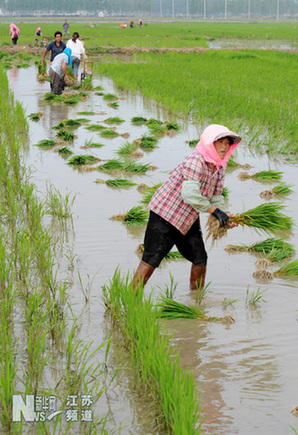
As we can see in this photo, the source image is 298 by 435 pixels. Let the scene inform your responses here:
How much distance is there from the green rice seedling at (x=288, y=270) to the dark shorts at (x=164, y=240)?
0.74 meters

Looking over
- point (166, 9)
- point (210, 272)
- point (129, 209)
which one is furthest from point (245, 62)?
point (166, 9)

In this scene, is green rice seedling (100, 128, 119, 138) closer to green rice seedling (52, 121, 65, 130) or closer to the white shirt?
green rice seedling (52, 121, 65, 130)

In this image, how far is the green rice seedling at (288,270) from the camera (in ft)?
13.2

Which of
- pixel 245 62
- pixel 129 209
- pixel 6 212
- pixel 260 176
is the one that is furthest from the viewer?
pixel 245 62

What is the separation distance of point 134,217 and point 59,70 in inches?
277

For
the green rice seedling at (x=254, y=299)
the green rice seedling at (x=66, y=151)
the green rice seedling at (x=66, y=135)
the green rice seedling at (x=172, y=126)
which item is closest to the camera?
the green rice seedling at (x=254, y=299)

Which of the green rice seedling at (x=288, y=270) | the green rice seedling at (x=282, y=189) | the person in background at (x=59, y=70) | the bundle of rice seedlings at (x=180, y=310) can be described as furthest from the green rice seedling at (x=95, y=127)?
the bundle of rice seedlings at (x=180, y=310)

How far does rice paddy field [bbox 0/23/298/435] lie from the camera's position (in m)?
2.44

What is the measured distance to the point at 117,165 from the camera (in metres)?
6.81

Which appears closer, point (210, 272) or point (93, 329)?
point (93, 329)

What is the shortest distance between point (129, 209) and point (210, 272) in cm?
147

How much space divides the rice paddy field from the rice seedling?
1 centimetres

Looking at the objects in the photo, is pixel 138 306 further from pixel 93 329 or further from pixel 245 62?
pixel 245 62

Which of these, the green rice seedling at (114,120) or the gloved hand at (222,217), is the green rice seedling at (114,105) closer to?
the green rice seedling at (114,120)
